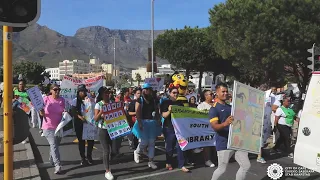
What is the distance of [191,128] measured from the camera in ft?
23.2

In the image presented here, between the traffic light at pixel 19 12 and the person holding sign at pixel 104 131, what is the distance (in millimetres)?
2920

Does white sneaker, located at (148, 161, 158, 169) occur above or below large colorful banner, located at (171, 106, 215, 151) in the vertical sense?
below

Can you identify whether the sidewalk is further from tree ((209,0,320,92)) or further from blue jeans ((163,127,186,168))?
tree ((209,0,320,92))

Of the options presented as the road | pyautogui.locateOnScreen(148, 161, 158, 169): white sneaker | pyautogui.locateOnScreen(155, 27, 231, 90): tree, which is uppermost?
pyautogui.locateOnScreen(155, 27, 231, 90): tree

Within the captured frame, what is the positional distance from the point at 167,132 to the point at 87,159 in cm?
195

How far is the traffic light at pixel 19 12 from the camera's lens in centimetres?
364

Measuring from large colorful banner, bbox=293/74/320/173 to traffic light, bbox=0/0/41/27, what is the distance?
353 centimetres

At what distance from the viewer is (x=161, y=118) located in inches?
285

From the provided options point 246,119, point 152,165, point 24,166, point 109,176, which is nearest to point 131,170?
point 152,165

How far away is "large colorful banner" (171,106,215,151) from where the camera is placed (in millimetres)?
6809

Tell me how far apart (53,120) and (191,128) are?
2.74 metres

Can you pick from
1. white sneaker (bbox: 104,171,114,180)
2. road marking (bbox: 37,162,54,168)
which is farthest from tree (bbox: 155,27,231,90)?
white sneaker (bbox: 104,171,114,180)

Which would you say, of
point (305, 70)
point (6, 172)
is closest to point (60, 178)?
point (6, 172)

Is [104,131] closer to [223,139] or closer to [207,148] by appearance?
[207,148]
